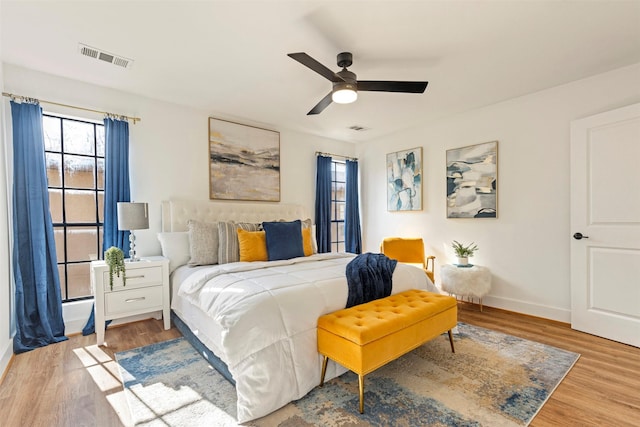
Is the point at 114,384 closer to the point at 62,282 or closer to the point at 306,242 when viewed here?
the point at 62,282

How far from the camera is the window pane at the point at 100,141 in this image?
10.9 feet

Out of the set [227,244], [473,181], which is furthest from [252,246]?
[473,181]

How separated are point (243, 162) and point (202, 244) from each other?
150cm

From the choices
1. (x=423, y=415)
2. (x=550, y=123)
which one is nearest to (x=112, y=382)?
(x=423, y=415)

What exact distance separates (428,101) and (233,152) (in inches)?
106

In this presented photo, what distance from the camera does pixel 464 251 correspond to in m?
3.94

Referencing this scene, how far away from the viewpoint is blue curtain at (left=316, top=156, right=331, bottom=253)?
5062mm

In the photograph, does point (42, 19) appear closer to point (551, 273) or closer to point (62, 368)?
point (62, 368)

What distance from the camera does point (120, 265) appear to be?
9.31 feet

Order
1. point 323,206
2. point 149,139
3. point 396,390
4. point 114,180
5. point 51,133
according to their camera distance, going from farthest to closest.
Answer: point 323,206
point 149,139
point 114,180
point 51,133
point 396,390

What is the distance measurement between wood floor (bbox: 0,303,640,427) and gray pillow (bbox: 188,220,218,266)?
788mm

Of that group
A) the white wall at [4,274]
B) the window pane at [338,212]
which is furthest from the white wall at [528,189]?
the white wall at [4,274]

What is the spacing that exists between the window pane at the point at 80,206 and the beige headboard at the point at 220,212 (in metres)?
0.71

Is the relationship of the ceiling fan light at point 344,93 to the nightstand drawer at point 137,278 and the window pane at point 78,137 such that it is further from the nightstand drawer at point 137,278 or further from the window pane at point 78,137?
the window pane at point 78,137
